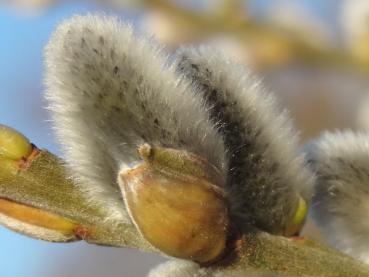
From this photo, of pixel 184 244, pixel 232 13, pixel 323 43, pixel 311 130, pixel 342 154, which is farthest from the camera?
pixel 311 130

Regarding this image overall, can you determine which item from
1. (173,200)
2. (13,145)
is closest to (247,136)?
(173,200)

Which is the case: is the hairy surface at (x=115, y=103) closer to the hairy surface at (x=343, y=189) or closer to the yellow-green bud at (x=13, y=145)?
the yellow-green bud at (x=13, y=145)

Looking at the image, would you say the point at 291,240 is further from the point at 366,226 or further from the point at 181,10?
the point at 181,10

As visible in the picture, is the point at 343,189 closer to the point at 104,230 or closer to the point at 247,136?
the point at 247,136

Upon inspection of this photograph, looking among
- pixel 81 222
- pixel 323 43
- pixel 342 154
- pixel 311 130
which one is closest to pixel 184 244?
pixel 81 222

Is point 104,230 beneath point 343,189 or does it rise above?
beneath
